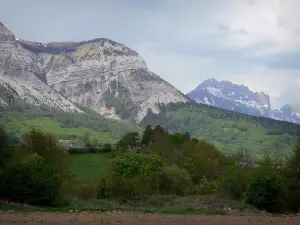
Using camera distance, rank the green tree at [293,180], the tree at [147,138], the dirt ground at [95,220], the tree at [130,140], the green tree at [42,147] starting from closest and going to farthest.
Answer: the dirt ground at [95,220]
the green tree at [293,180]
the green tree at [42,147]
the tree at [147,138]
the tree at [130,140]

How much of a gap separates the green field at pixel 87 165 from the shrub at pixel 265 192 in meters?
53.5

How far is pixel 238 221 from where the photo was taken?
1142 inches

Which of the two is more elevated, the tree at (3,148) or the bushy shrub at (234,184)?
the tree at (3,148)

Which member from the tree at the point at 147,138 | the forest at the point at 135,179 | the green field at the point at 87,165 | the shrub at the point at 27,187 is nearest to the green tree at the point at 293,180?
the forest at the point at 135,179

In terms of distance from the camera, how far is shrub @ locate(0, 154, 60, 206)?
36375 millimetres

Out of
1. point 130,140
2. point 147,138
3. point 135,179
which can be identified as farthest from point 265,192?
point 130,140

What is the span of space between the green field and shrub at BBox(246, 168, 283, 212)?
53.5 m

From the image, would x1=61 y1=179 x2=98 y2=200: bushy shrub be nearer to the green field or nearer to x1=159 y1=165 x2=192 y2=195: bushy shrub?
x1=159 y1=165 x2=192 y2=195: bushy shrub

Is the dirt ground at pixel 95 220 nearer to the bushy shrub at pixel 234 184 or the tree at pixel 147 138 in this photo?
the bushy shrub at pixel 234 184

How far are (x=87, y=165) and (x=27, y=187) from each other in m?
80.0

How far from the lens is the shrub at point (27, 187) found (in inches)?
1432

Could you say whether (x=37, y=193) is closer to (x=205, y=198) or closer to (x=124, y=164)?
(x=205, y=198)

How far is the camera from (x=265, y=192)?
136 feet

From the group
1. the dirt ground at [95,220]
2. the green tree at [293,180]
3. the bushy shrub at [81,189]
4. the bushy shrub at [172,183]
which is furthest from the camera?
the bushy shrub at [172,183]
